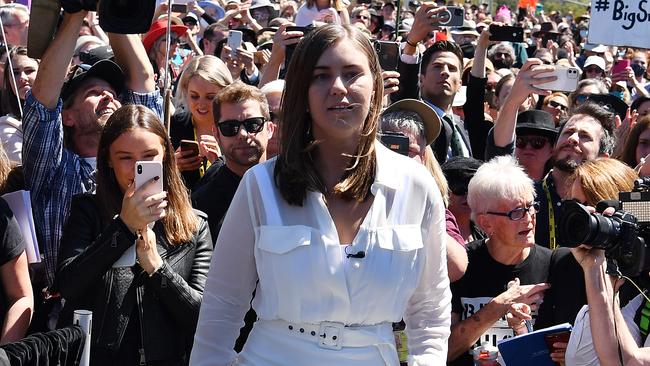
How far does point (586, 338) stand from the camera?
4090mm

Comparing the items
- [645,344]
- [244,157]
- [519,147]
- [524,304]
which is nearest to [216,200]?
[244,157]

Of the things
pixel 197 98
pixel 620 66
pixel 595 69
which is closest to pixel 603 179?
pixel 197 98

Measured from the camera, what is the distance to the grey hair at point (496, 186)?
16.4 feet

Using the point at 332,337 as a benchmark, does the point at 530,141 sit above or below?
below

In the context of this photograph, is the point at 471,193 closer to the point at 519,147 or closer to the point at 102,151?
the point at 102,151

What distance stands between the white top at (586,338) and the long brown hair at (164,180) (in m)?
1.57

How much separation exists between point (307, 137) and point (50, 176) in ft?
6.21

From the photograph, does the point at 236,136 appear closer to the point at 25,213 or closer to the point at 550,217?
the point at 25,213

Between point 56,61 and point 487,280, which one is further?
point 487,280

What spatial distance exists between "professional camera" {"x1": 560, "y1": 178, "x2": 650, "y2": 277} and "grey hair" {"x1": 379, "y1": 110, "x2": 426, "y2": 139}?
6.08 ft

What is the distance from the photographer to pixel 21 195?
4.64 meters

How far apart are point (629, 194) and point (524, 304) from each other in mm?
1108

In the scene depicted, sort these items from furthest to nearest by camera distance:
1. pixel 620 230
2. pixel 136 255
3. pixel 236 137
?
1. pixel 236 137
2. pixel 136 255
3. pixel 620 230

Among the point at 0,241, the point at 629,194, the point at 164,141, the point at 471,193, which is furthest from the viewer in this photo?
the point at 471,193
